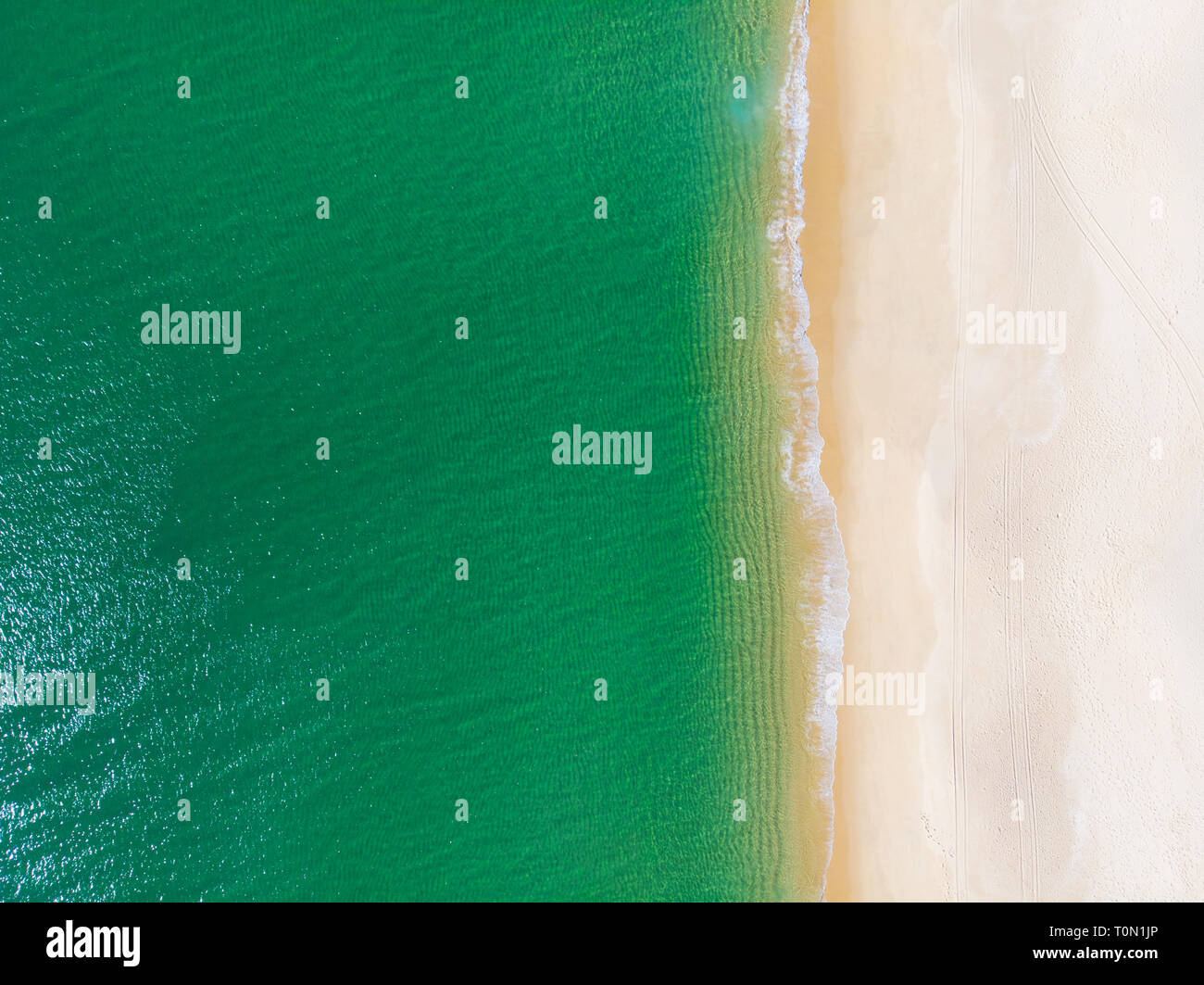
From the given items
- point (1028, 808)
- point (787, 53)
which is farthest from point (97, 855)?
point (787, 53)

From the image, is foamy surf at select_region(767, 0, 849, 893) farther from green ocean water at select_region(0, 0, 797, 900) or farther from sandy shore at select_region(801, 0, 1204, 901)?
green ocean water at select_region(0, 0, 797, 900)

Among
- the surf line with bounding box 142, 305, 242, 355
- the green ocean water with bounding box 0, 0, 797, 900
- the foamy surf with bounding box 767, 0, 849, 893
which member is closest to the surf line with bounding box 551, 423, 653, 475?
the green ocean water with bounding box 0, 0, 797, 900

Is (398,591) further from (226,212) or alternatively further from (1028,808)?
(1028,808)

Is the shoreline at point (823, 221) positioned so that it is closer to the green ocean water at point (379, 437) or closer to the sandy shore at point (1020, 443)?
the sandy shore at point (1020, 443)

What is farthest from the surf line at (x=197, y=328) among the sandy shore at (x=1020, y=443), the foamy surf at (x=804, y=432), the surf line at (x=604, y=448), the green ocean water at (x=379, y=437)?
the sandy shore at (x=1020, y=443)

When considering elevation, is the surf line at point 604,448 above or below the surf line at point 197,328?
below

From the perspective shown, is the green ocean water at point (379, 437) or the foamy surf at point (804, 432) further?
the foamy surf at point (804, 432)
